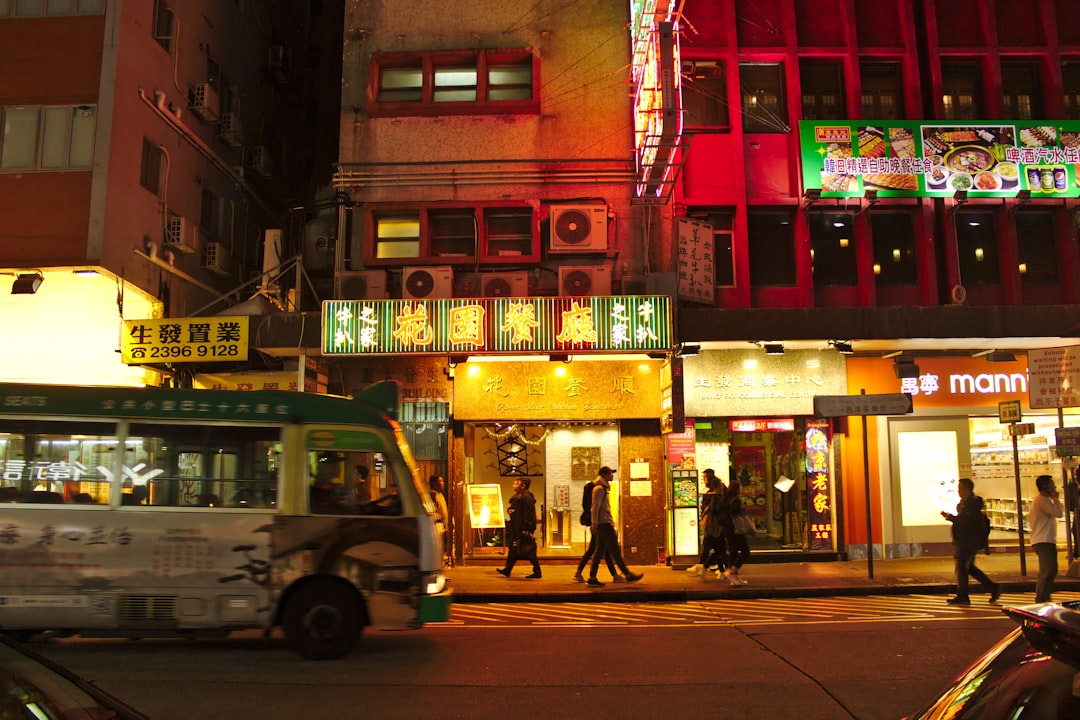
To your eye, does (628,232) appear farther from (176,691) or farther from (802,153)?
(176,691)

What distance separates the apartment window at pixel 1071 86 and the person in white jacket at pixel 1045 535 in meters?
10.5

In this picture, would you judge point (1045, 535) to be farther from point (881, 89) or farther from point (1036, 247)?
point (881, 89)

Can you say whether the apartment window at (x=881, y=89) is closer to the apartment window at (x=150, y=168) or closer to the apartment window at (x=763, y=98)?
the apartment window at (x=763, y=98)

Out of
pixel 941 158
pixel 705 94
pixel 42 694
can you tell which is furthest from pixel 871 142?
pixel 42 694

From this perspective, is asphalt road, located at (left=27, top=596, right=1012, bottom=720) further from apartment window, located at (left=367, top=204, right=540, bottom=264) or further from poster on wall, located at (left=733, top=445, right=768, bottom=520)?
apartment window, located at (left=367, top=204, right=540, bottom=264)

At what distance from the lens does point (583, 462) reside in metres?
17.5

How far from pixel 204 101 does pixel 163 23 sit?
71.0 inches

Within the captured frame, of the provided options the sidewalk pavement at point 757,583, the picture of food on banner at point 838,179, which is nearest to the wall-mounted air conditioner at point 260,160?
the sidewalk pavement at point 757,583

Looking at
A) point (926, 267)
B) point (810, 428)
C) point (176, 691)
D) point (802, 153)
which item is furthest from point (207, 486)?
point (926, 267)

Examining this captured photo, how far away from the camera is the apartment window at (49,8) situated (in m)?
15.5

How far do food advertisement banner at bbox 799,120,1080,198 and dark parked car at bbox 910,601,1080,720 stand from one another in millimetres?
15458

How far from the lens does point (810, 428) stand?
672 inches

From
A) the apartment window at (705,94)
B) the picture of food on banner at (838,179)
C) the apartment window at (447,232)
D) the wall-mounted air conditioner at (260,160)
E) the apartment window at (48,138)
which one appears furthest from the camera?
the wall-mounted air conditioner at (260,160)

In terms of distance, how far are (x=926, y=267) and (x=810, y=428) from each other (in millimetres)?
4246
